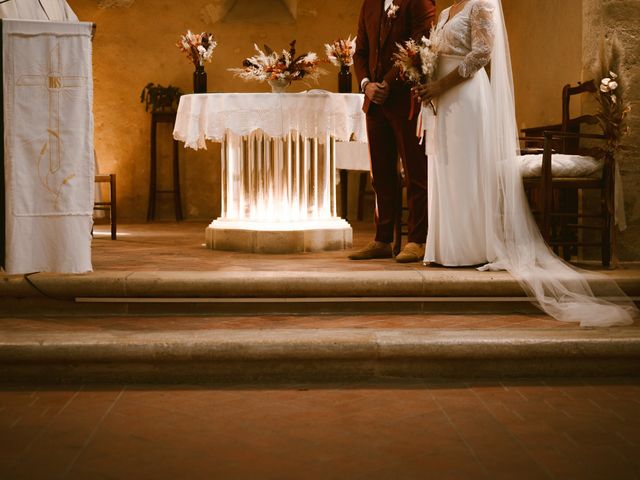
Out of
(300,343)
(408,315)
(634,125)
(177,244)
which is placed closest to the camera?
(300,343)

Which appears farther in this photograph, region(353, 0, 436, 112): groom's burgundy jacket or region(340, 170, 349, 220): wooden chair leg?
region(340, 170, 349, 220): wooden chair leg

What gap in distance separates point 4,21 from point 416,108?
99.2 inches

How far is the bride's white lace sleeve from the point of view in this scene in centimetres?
478

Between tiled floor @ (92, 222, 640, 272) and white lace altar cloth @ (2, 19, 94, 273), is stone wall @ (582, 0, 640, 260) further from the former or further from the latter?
white lace altar cloth @ (2, 19, 94, 273)

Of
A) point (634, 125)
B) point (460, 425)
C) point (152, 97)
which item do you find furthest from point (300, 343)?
point (152, 97)

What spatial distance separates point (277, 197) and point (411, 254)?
4.75 ft

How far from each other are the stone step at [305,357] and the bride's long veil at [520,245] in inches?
21.8

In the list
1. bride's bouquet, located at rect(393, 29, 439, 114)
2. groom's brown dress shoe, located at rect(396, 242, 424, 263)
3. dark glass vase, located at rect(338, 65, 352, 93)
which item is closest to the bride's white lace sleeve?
bride's bouquet, located at rect(393, 29, 439, 114)

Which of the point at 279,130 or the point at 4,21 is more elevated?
the point at 4,21

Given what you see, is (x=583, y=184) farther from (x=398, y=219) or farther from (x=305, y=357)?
(x=305, y=357)

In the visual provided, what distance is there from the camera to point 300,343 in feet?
11.8

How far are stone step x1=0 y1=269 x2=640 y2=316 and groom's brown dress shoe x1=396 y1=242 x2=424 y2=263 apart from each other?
2.70 feet

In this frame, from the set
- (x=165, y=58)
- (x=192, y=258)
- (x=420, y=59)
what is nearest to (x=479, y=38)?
(x=420, y=59)

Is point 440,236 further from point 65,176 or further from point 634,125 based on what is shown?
point 65,176
